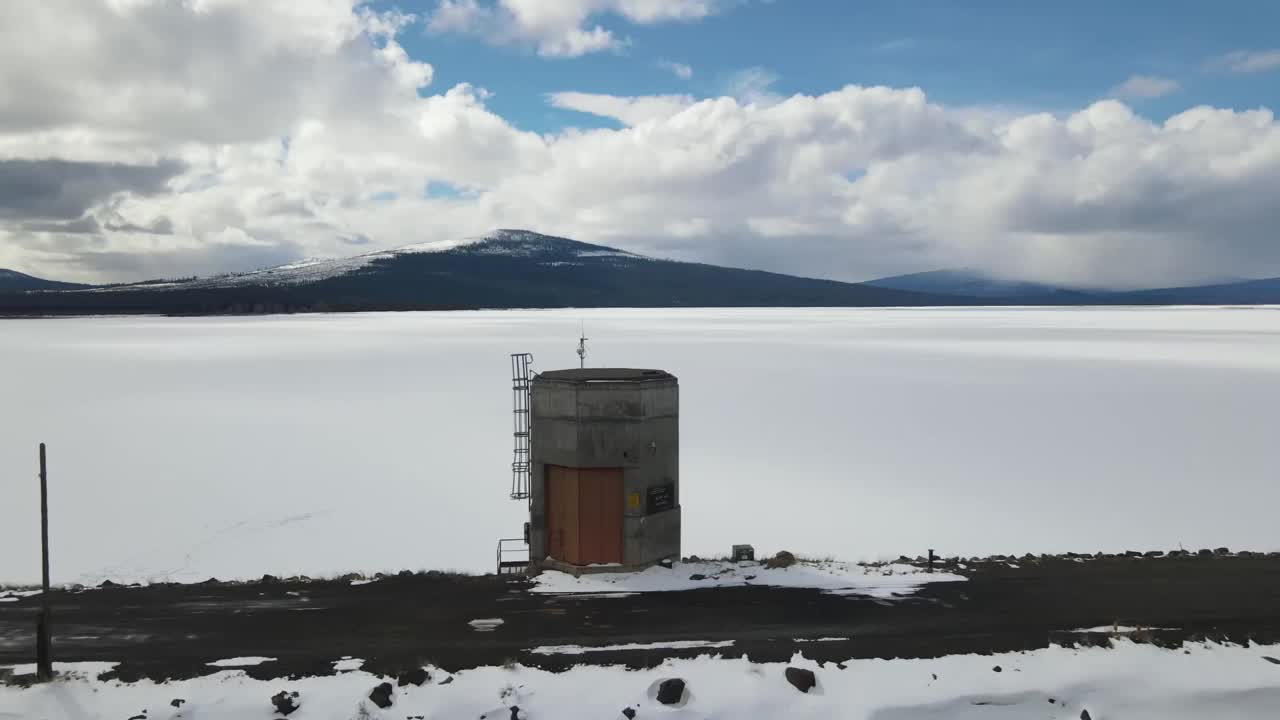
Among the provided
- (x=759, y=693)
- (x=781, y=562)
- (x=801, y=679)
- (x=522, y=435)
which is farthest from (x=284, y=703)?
(x=781, y=562)

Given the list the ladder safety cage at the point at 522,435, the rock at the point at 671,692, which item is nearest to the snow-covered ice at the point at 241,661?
the rock at the point at 671,692

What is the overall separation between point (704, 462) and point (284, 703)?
27.0 metres

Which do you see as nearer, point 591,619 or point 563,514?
point 591,619

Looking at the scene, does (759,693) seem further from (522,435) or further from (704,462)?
(704,462)

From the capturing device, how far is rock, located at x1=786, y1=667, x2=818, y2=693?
13.1 metres

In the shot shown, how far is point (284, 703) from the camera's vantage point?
1261 centimetres

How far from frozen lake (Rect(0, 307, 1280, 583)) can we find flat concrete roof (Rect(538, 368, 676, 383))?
8.11 metres

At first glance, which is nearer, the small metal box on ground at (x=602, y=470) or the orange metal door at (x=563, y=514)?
the small metal box on ground at (x=602, y=470)

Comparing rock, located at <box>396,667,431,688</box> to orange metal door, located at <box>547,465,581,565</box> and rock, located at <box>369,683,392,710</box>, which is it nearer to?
rock, located at <box>369,683,392,710</box>

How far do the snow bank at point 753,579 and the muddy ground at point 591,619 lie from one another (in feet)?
1.28

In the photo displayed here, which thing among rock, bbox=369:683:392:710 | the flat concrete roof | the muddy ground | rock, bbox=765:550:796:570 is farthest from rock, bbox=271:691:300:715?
rock, bbox=765:550:796:570

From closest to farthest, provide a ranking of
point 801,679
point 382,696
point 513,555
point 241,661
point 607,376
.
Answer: point 382,696 → point 801,679 → point 241,661 → point 607,376 → point 513,555

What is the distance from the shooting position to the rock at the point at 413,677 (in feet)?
43.1

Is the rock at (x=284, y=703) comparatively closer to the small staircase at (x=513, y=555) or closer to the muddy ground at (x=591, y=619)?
the muddy ground at (x=591, y=619)
